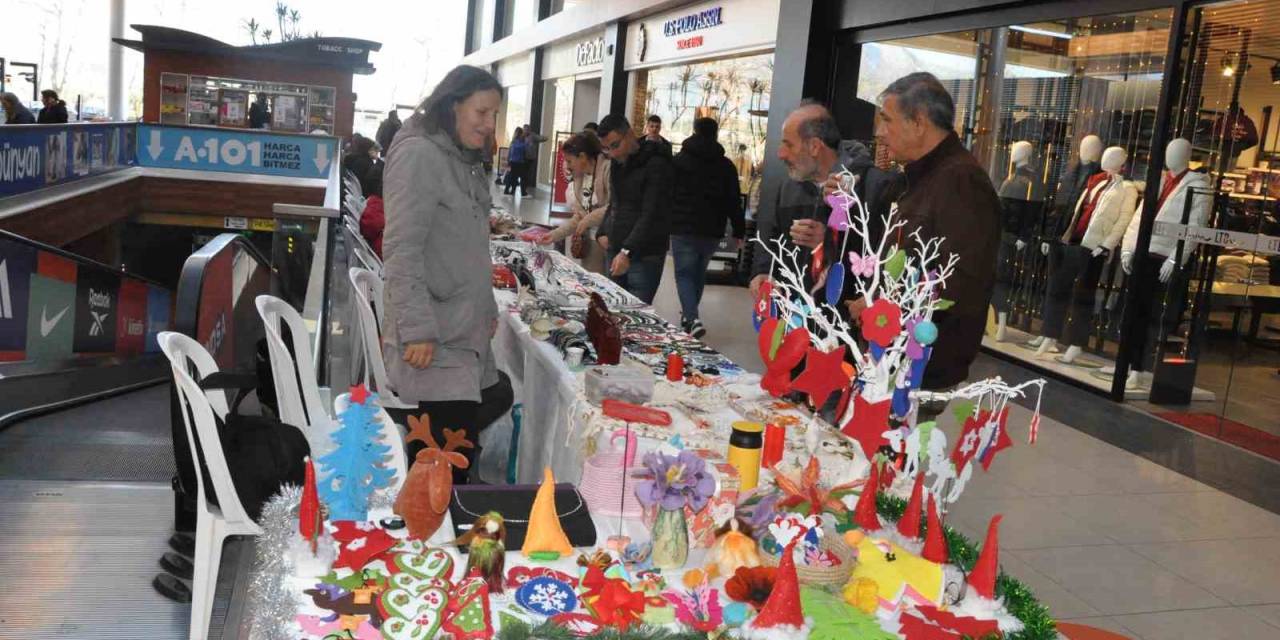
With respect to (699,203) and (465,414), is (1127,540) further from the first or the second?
(699,203)

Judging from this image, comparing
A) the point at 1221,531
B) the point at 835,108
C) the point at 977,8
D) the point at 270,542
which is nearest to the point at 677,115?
the point at 835,108

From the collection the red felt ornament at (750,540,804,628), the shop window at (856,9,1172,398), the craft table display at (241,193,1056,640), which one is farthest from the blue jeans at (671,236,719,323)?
the red felt ornament at (750,540,804,628)

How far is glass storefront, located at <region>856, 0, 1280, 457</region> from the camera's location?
5414 millimetres

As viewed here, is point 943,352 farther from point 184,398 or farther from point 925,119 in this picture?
point 184,398

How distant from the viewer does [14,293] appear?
181 inches

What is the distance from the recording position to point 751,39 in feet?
37.7

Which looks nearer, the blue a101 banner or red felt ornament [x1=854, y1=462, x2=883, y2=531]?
red felt ornament [x1=854, y1=462, x2=883, y2=531]

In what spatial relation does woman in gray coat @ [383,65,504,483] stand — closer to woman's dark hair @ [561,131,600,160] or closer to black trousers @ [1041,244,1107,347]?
woman's dark hair @ [561,131,600,160]

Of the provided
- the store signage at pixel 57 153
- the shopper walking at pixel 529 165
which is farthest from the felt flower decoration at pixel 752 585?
the shopper walking at pixel 529 165

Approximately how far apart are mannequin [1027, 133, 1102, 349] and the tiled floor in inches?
77.5

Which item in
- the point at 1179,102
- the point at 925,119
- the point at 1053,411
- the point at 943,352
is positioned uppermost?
the point at 1179,102

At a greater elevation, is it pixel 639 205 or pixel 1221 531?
pixel 639 205

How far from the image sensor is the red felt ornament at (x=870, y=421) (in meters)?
1.95

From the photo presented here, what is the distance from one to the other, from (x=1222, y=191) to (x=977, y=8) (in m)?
2.21
